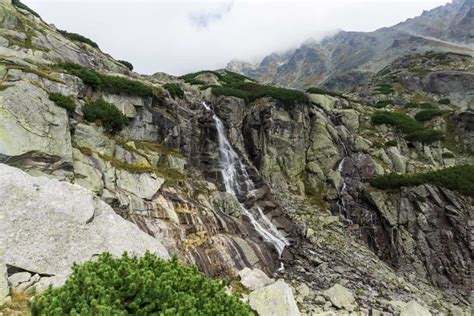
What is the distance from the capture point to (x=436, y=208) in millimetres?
31625

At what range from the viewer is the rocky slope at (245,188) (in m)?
17.3

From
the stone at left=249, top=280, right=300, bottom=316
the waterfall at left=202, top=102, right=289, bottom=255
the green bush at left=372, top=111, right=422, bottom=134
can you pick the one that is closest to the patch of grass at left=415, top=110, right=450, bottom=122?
the green bush at left=372, top=111, right=422, bottom=134

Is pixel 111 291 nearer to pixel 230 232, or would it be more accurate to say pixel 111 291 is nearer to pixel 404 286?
pixel 230 232

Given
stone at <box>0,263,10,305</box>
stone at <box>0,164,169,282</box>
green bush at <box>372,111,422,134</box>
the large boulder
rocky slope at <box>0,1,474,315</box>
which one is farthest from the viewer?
green bush at <box>372,111,422,134</box>

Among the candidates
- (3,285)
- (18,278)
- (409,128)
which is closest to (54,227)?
(18,278)

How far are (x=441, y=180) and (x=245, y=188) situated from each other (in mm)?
20180

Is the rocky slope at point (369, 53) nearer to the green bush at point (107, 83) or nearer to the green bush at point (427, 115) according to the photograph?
the green bush at point (427, 115)

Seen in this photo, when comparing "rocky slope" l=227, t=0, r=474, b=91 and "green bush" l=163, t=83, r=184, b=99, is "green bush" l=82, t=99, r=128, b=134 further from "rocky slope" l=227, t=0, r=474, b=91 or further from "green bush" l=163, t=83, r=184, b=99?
"rocky slope" l=227, t=0, r=474, b=91

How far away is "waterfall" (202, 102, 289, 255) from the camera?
26281mm

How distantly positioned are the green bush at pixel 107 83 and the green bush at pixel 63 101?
5.82 meters

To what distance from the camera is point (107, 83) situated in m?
29.8

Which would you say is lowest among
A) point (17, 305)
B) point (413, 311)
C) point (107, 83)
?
Answer: point (413, 311)

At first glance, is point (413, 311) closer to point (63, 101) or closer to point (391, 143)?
point (63, 101)

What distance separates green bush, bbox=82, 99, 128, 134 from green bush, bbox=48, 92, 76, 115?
5.32 feet
